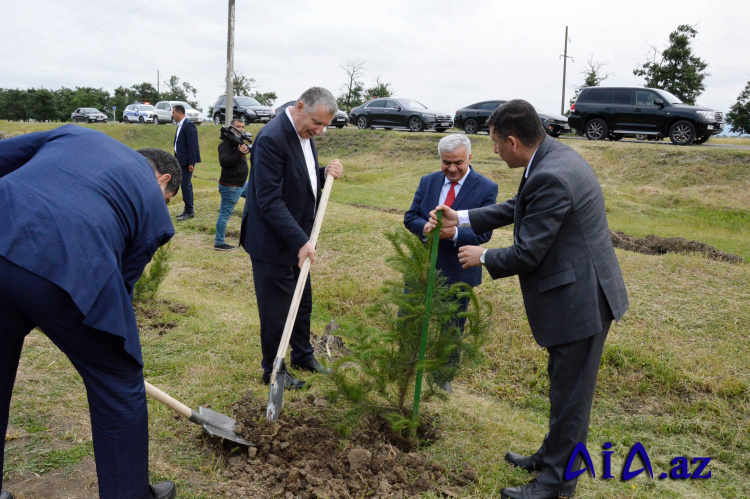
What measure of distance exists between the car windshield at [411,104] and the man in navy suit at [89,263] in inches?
812

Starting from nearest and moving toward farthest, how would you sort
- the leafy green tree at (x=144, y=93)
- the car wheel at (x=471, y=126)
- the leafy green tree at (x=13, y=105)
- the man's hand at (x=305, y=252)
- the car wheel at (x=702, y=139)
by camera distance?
the man's hand at (x=305, y=252) → the car wheel at (x=702, y=139) → the car wheel at (x=471, y=126) → the leafy green tree at (x=13, y=105) → the leafy green tree at (x=144, y=93)

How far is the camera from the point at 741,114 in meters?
31.2

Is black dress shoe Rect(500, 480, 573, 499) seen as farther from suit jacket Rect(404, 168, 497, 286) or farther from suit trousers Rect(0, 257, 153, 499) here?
suit trousers Rect(0, 257, 153, 499)

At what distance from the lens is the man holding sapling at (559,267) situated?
265cm

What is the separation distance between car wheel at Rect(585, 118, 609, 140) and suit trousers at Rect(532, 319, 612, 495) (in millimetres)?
16529

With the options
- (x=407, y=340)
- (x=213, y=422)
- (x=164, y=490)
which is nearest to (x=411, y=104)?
(x=407, y=340)

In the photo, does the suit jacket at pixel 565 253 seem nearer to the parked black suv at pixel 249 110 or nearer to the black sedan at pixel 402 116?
the black sedan at pixel 402 116

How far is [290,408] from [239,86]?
44777 mm

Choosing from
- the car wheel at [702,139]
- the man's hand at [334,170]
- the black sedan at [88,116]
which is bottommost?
the man's hand at [334,170]

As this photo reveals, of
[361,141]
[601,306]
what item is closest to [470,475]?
[601,306]

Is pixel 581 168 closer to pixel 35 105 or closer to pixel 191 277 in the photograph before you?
pixel 191 277

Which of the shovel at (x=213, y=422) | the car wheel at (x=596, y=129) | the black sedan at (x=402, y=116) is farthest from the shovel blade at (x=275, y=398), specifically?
the black sedan at (x=402, y=116)

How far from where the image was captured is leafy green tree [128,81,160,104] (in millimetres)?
55812

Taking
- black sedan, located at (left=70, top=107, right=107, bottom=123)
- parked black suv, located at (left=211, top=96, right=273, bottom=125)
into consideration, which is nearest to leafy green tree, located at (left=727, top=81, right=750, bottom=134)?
parked black suv, located at (left=211, top=96, right=273, bottom=125)
